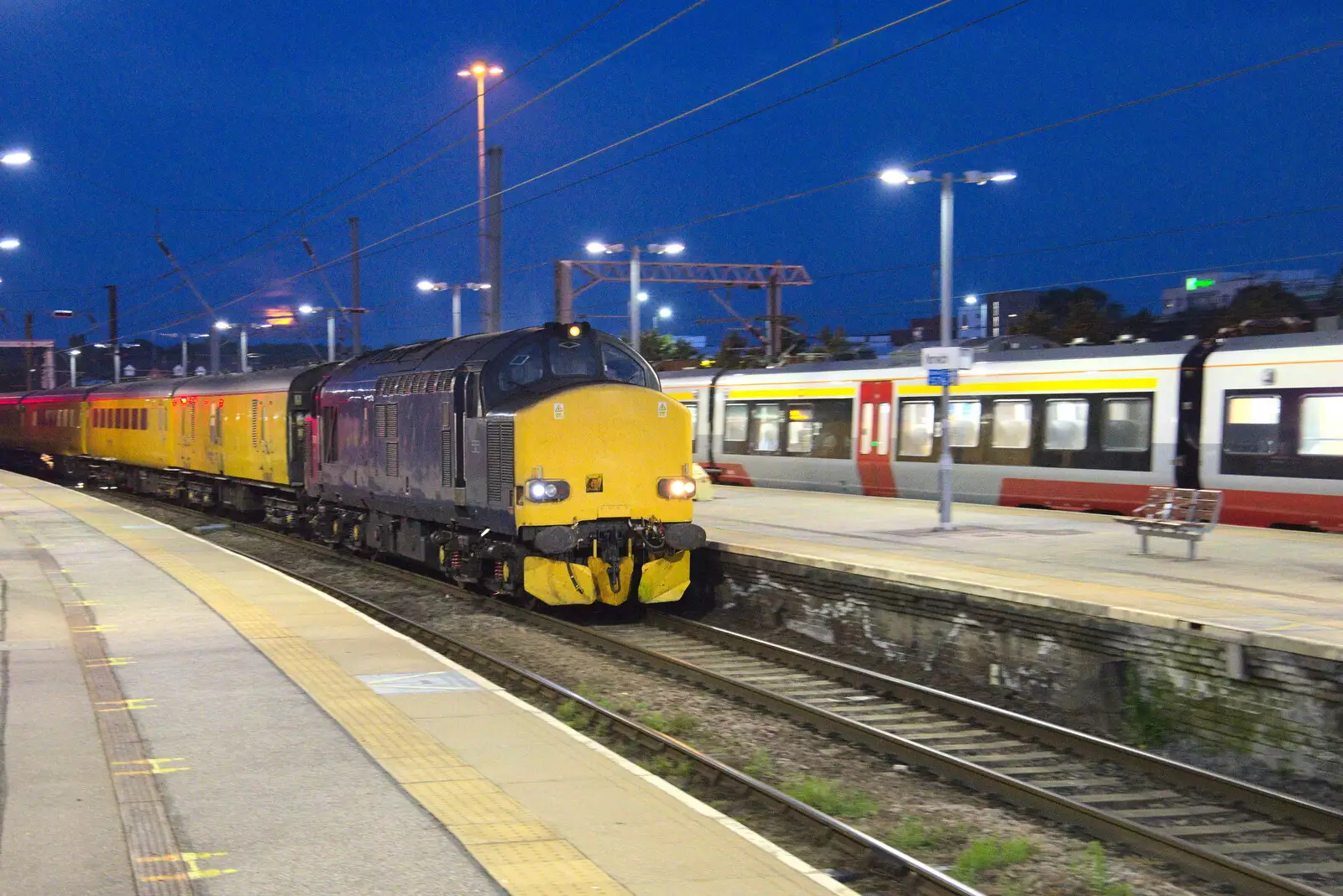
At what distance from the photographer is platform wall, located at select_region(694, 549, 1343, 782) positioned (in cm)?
941

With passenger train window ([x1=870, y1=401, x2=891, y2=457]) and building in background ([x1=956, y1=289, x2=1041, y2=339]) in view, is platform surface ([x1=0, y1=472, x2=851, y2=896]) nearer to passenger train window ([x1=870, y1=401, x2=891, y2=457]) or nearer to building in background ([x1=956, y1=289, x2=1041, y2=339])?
passenger train window ([x1=870, y1=401, x2=891, y2=457])

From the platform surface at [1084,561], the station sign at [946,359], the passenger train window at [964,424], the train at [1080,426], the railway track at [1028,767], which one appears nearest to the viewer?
the railway track at [1028,767]

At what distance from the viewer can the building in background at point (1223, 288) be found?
2184 inches

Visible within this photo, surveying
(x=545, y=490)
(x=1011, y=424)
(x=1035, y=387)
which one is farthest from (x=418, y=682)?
(x=1011, y=424)

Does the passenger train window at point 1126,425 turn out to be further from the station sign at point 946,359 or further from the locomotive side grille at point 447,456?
the locomotive side grille at point 447,456

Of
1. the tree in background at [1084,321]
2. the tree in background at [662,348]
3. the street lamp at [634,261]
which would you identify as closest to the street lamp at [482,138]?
the street lamp at [634,261]

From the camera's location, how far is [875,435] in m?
26.6

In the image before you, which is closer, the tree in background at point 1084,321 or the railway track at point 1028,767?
the railway track at point 1028,767

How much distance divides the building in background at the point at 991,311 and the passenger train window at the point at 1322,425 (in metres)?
82.4

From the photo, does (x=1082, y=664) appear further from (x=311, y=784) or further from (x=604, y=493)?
(x=311, y=784)

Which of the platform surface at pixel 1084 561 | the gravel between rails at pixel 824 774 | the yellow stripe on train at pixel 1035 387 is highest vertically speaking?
the yellow stripe on train at pixel 1035 387

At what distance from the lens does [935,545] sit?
1705cm

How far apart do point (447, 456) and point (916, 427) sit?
12233mm

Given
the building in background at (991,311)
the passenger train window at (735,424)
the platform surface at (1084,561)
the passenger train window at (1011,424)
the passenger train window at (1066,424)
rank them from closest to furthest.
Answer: the platform surface at (1084,561) < the passenger train window at (1066,424) < the passenger train window at (1011,424) < the passenger train window at (735,424) < the building in background at (991,311)
